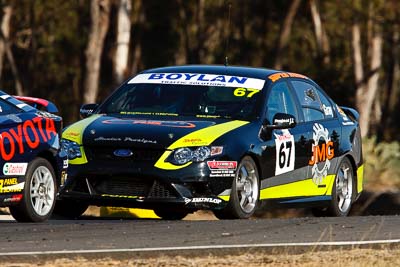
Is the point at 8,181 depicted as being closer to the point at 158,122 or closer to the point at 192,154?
the point at 192,154

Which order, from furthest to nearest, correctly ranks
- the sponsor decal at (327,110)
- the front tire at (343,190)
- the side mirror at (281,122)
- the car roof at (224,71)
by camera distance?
the sponsor decal at (327,110) < the front tire at (343,190) < the car roof at (224,71) < the side mirror at (281,122)

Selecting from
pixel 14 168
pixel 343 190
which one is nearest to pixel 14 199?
pixel 14 168

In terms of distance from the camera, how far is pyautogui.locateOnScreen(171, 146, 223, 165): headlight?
452 inches

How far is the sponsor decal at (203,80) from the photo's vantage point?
1284cm

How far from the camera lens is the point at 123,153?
11.6 meters

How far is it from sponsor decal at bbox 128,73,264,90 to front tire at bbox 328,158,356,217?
1613 millimetres

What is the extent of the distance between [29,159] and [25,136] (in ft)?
0.64

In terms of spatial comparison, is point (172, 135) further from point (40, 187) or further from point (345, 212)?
point (345, 212)

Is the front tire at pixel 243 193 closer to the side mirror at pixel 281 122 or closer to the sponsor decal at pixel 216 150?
the sponsor decal at pixel 216 150

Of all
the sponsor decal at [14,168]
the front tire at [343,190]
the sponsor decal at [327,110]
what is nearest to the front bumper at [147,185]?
the sponsor decal at [14,168]

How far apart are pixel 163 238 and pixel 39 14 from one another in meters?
40.5

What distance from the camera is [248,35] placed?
175 ft

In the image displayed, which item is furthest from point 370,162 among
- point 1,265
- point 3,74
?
point 3,74

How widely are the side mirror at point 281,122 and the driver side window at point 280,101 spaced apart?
161 mm
